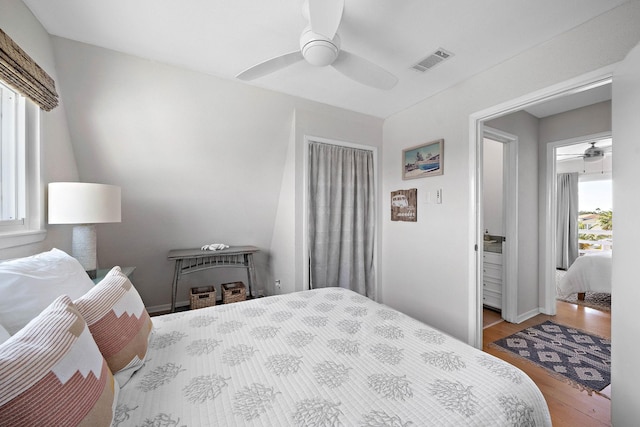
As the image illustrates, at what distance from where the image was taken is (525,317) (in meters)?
3.07

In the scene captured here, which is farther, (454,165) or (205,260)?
(205,260)

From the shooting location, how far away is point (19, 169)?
1.54 m

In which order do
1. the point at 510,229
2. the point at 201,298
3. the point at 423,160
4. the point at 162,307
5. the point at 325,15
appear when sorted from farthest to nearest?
1. the point at 162,307
2. the point at 510,229
3. the point at 201,298
4. the point at 423,160
5. the point at 325,15

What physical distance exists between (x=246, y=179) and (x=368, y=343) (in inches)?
89.4

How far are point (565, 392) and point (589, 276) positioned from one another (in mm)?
2453

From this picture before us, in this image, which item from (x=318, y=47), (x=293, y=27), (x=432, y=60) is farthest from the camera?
(x=432, y=60)

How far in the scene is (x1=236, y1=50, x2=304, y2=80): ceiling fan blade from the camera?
1.53 meters

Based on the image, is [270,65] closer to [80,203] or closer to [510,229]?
[80,203]

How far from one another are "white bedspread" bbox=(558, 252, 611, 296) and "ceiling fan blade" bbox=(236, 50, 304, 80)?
4.49 meters

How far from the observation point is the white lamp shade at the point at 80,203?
166 cm

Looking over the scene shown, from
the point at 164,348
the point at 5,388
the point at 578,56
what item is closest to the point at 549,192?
the point at 578,56

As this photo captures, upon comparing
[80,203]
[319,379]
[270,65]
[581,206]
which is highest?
[270,65]

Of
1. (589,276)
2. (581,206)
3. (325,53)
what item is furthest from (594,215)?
(325,53)

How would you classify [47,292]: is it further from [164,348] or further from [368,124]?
[368,124]
